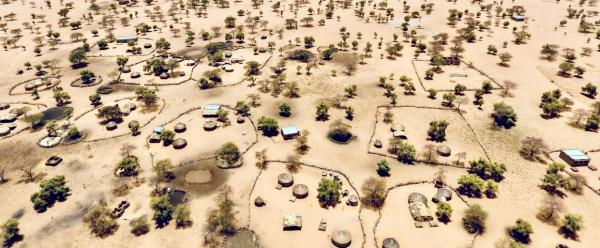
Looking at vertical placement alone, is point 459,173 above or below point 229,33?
below

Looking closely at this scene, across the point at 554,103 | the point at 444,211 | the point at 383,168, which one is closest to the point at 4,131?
the point at 383,168

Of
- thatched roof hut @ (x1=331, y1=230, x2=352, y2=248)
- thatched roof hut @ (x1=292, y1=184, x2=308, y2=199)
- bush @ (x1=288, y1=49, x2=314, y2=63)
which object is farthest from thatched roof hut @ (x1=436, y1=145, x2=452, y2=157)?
bush @ (x1=288, y1=49, x2=314, y2=63)

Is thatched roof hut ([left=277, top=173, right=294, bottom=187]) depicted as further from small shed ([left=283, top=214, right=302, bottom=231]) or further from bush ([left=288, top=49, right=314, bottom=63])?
bush ([left=288, top=49, right=314, bottom=63])

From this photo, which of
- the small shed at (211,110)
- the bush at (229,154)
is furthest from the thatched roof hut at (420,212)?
the small shed at (211,110)

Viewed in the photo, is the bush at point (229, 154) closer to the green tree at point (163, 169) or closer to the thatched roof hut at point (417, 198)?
the green tree at point (163, 169)

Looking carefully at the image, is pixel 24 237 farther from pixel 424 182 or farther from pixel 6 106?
pixel 424 182

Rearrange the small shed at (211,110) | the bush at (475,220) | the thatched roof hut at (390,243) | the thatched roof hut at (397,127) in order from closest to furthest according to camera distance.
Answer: the thatched roof hut at (390,243)
the bush at (475,220)
the thatched roof hut at (397,127)
the small shed at (211,110)

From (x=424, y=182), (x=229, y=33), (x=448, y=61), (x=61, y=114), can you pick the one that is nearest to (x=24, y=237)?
(x=61, y=114)
